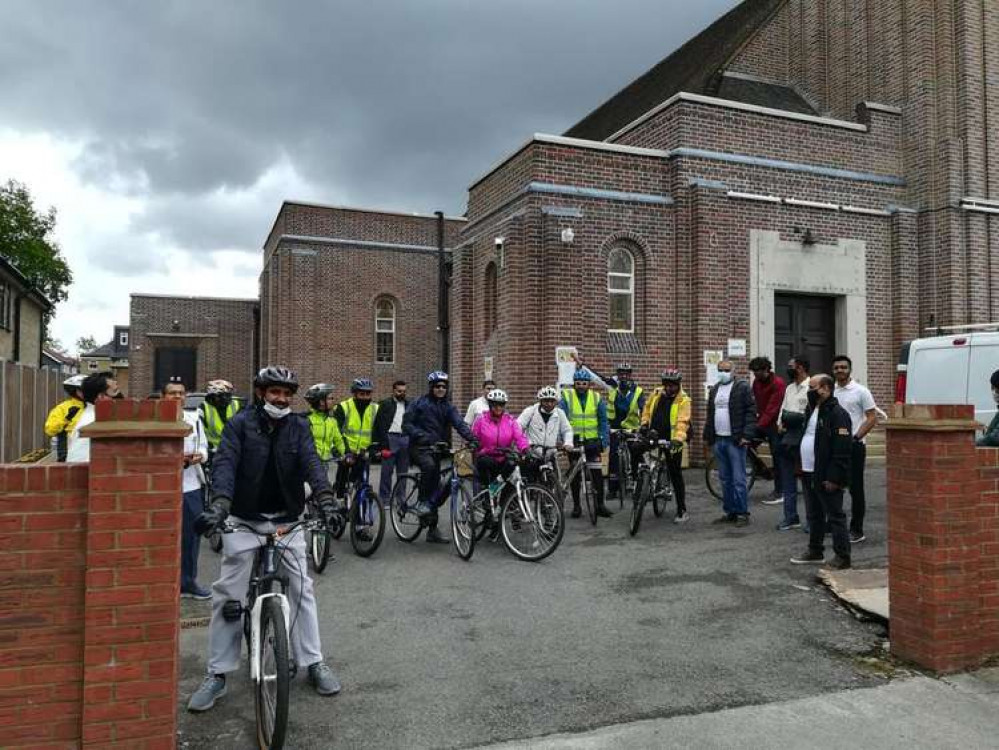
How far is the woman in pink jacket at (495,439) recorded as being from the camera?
7984 mm

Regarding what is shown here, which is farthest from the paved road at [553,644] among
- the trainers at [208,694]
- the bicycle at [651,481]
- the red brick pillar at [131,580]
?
the bicycle at [651,481]

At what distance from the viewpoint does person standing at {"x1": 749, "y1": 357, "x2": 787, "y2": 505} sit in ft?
31.7

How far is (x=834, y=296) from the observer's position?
15602mm

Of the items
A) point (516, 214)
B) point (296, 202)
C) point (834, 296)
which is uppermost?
point (296, 202)

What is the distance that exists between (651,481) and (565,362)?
4958 millimetres

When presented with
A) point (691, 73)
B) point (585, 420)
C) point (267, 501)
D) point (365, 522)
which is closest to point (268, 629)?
point (267, 501)

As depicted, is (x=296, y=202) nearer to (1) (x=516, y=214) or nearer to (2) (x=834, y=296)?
(1) (x=516, y=214)

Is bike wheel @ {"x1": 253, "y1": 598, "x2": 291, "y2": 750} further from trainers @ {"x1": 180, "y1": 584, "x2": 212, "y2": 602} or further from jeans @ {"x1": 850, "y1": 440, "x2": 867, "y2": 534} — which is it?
jeans @ {"x1": 850, "y1": 440, "x2": 867, "y2": 534}

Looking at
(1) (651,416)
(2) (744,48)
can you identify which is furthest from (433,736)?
(2) (744,48)

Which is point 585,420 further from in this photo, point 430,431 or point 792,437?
point 792,437

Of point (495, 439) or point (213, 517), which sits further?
point (495, 439)

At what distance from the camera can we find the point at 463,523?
25.4ft

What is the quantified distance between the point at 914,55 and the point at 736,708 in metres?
16.9

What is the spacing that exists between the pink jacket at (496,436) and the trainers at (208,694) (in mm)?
4124
